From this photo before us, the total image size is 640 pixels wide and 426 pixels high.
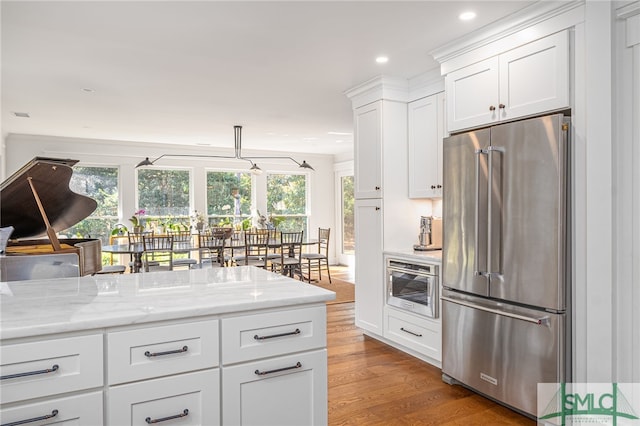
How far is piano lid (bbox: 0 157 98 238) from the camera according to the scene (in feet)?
10.2

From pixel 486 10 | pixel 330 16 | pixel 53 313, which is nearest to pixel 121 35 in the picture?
pixel 330 16

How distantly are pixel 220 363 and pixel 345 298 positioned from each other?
15.8ft

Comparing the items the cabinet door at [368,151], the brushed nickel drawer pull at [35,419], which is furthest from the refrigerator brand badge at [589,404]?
the brushed nickel drawer pull at [35,419]

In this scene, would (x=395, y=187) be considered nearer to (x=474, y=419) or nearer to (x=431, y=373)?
(x=431, y=373)

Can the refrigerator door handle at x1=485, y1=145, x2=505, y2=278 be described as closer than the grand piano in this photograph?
Yes

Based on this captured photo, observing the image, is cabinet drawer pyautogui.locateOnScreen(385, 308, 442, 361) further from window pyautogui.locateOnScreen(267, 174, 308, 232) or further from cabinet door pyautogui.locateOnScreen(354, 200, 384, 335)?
window pyautogui.locateOnScreen(267, 174, 308, 232)

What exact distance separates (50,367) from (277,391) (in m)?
0.82

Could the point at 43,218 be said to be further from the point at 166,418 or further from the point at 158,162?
the point at 158,162

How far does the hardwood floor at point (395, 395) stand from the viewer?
2672mm

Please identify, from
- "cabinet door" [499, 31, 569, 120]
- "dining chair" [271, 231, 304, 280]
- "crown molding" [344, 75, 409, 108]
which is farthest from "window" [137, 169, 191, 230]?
"cabinet door" [499, 31, 569, 120]

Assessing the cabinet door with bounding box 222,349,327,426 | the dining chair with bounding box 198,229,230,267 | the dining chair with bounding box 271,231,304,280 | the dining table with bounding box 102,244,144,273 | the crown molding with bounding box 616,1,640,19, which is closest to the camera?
the cabinet door with bounding box 222,349,327,426

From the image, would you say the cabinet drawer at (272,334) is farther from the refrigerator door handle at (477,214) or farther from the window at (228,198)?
the window at (228,198)

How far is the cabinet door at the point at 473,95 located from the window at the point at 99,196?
6.74 metres

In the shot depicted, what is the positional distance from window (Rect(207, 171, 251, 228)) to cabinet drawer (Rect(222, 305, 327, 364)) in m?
6.99
